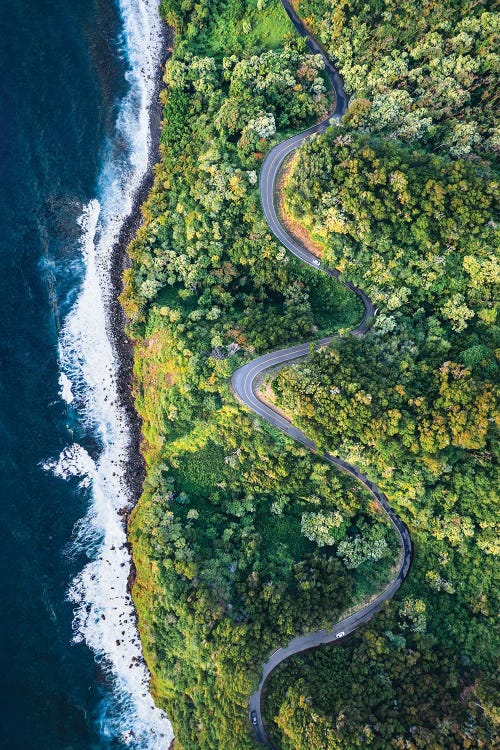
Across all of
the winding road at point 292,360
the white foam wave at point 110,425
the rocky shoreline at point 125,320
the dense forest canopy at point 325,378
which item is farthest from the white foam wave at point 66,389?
the winding road at point 292,360

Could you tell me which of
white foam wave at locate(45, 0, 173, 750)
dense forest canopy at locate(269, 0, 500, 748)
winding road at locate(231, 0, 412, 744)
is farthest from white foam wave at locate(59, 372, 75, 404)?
dense forest canopy at locate(269, 0, 500, 748)

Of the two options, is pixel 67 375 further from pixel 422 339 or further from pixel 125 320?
pixel 422 339

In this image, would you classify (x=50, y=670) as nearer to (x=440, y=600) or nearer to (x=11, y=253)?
(x=440, y=600)

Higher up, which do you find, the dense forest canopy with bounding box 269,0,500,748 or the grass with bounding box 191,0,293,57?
the grass with bounding box 191,0,293,57

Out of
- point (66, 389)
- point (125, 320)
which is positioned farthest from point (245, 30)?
point (66, 389)

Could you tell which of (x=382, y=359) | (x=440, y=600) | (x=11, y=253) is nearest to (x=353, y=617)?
(x=440, y=600)

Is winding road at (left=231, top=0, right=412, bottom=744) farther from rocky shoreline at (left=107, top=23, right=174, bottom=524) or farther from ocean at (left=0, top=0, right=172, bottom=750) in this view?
ocean at (left=0, top=0, right=172, bottom=750)
